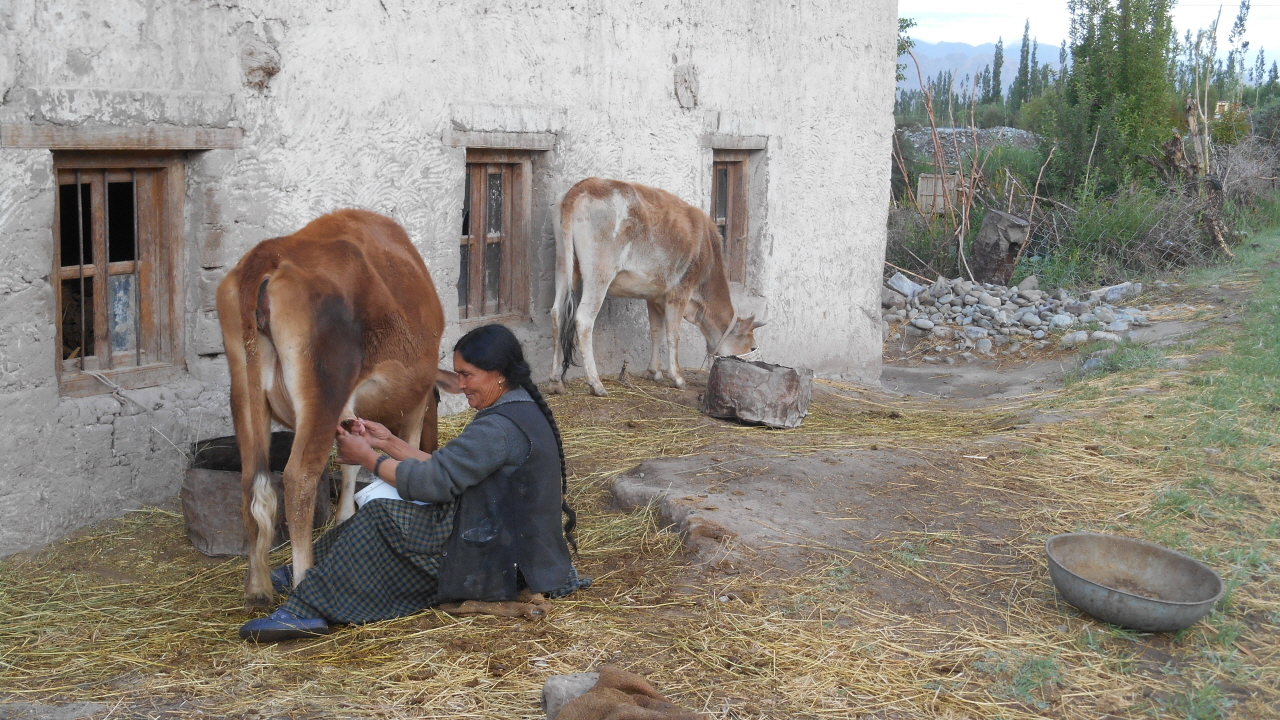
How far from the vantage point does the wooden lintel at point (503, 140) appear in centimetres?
709

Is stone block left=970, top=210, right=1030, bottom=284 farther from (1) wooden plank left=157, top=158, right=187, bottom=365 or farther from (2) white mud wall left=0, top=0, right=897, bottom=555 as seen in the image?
(1) wooden plank left=157, top=158, right=187, bottom=365

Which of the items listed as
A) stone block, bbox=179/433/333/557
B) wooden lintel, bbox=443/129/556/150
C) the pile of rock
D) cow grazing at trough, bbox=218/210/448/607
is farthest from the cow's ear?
the pile of rock

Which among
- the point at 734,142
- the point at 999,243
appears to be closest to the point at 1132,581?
the point at 734,142

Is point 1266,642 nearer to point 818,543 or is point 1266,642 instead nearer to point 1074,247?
point 818,543

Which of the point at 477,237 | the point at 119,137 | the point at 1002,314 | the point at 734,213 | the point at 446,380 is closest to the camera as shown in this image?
the point at 446,380

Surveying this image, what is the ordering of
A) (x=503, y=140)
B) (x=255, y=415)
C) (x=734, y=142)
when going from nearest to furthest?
(x=255, y=415) < (x=503, y=140) < (x=734, y=142)

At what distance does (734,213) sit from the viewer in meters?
10.2

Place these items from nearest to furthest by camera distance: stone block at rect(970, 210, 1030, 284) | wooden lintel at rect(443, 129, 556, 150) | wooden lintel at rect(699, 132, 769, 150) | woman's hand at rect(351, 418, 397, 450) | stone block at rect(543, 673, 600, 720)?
stone block at rect(543, 673, 600, 720) < woman's hand at rect(351, 418, 397, 450) < wooden lintel at rect(443, 129, 556, 150) < wooden lintel at rect(699, 132, 769, 150) < stone block at rect(970, 210, 1030, 284)

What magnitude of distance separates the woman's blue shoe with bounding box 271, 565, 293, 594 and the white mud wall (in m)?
1.51

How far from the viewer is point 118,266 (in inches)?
218

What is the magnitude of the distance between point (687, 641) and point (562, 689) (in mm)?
724

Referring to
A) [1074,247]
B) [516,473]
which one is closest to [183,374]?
[516,473]

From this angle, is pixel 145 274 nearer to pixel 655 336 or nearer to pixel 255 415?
pixel 255 415

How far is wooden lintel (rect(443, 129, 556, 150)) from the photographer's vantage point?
7.09 m
